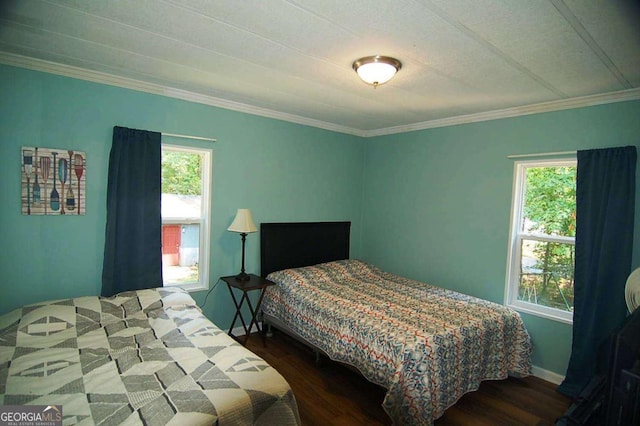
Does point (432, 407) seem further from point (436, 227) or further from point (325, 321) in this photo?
point (436, 227)

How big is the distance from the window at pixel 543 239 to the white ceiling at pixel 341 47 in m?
0.61

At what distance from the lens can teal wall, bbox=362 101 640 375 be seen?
2836 mm

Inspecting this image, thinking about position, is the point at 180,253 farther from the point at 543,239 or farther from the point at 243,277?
the point at 543,239

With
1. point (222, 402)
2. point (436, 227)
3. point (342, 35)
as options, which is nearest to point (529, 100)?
point (436, 227)

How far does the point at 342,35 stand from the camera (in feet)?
6.04

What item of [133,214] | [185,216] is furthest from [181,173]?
[133,214]

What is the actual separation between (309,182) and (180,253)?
1.71 metres

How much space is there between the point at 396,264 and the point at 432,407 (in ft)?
7.31

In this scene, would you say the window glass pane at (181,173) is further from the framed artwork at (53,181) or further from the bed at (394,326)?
the bed at (394,326)

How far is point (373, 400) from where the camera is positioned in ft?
8.34

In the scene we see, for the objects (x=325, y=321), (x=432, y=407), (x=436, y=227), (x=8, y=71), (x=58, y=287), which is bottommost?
(x=432, y=407)

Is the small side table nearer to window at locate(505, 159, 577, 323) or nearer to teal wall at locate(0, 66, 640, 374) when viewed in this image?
teal wall at locate(0, 66, 640, 374)

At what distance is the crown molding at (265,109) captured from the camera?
8.06 ft

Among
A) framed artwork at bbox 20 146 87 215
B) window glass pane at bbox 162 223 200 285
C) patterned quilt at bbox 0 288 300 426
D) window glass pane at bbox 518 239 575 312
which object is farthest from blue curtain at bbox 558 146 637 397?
framed artwork at bbox 20 146 87 215
